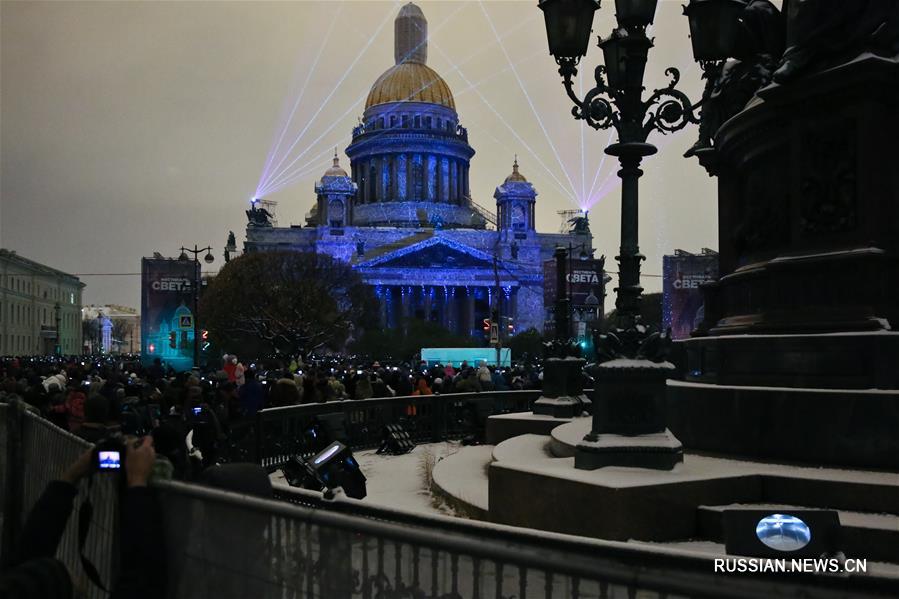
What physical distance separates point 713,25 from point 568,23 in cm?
141

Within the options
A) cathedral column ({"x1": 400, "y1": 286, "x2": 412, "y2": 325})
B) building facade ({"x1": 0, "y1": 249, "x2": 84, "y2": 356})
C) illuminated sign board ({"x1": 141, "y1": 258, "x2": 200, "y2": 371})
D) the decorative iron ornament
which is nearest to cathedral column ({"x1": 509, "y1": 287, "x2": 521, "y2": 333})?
cathedral column ({"x1": 400, "y1": 286, "x2": 412, "y2": 325})

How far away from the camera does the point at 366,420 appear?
16.9m

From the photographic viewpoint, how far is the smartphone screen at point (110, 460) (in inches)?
146

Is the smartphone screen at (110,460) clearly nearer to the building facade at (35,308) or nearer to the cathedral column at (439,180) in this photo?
the building facade at (35,308)

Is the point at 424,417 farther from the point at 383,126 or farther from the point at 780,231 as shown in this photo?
the point at 383,126

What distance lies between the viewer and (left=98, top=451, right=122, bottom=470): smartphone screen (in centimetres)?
370

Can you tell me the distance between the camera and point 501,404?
18.9 m

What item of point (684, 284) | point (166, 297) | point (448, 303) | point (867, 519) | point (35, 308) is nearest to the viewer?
point (867, 519)

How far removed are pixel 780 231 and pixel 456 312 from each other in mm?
90443

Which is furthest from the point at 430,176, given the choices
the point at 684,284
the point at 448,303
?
the point at 684,284

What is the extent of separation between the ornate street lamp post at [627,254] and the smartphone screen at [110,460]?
4.48 meters

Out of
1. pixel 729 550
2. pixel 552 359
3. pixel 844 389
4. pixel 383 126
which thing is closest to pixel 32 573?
pixel 729 550

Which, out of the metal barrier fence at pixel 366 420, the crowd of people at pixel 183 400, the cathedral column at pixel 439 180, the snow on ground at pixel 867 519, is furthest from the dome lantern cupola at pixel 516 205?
the snow on ground at pixel 867 519

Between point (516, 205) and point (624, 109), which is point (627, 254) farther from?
point (516, 205)
